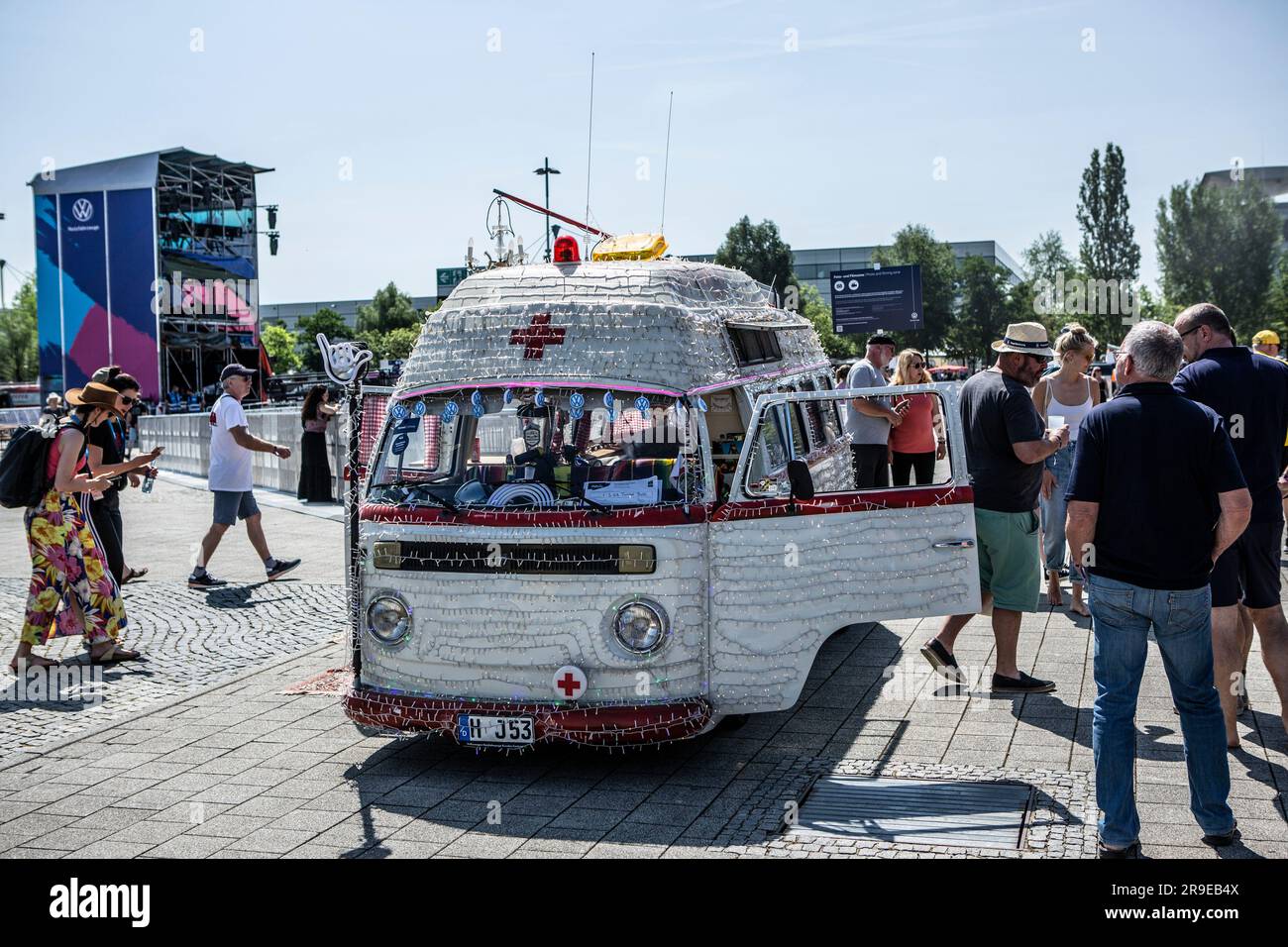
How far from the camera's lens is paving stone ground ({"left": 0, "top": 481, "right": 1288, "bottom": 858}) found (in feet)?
17.1

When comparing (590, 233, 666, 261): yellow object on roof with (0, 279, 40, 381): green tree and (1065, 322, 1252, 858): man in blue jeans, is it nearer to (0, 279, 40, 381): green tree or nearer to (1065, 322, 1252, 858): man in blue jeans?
(1065, 322, 1252, 858): man in blue jeans

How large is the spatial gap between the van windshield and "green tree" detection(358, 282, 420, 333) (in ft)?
248

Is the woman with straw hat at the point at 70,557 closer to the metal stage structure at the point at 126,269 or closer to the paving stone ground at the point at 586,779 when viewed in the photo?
the paving stone ground at the point at 586,779

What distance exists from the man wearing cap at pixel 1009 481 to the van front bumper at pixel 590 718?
202 centimetres

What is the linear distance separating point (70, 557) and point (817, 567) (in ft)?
17.0

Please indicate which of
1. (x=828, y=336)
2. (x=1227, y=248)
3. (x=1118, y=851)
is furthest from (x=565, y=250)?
(x=1227, y=248)

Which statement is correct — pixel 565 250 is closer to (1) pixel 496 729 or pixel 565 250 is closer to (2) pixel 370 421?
(2) pixel 370 421

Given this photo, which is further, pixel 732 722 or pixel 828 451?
pixel 828 451

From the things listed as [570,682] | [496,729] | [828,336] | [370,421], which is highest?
[828,336]

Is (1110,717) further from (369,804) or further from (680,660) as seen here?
(369,804)

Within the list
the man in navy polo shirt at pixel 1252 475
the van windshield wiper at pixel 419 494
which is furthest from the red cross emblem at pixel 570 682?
the man in navy polo shirt at pixel 1252 475

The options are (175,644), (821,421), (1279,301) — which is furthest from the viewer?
(1279,301)

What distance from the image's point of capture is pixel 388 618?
20.3 feet

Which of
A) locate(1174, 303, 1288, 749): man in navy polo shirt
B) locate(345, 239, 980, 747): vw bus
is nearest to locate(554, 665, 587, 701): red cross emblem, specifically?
locate(345, 239, 980, 747): vw bus
